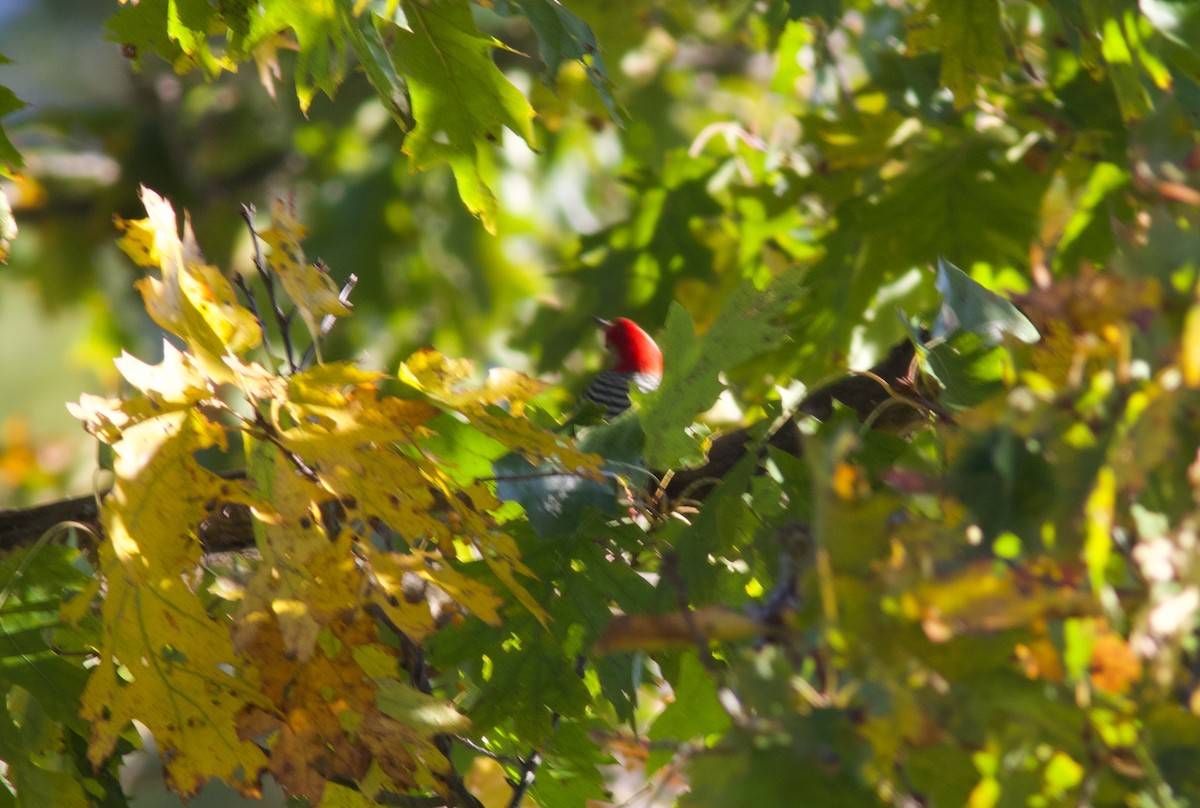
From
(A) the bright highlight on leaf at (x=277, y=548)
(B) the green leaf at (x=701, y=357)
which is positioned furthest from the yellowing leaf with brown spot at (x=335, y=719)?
(B) the green leaf at (x=701, y=357)

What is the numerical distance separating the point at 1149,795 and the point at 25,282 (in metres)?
5.29

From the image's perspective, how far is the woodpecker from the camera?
2.47 meters

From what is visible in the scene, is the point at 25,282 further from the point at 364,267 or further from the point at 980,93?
the point at 980,93

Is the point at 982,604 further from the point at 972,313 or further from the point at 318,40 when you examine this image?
the point at 318,40

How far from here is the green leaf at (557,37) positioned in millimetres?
1358

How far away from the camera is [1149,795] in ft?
2.33

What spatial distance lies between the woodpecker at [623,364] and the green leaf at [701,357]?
1.17m

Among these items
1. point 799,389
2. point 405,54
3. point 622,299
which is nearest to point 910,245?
point 799,389

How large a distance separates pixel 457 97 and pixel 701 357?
1.45 feet

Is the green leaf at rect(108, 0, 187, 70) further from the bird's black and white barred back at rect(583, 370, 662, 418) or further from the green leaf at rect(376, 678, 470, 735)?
the bird's black and white barred back at rect(583, 370, 662, 418)

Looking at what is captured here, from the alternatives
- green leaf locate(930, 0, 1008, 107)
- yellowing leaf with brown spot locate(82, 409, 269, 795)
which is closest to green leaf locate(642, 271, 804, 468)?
yellowing leaf with brown spot locate(82, 409, 269, 795)

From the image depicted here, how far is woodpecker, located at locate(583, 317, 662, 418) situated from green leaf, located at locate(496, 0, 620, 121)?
3.43 ft

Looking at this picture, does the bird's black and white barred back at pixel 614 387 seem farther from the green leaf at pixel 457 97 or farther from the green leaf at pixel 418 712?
the green leaf at pixel 418 712

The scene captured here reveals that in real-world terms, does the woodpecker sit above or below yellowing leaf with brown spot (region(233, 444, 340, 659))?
below
